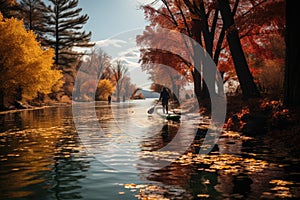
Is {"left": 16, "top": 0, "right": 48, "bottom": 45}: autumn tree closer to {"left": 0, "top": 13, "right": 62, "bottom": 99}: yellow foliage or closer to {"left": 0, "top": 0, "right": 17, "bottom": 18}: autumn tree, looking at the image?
{"left": 0, "top": 0, "right": 17, "bottom": 18}: autumn tree

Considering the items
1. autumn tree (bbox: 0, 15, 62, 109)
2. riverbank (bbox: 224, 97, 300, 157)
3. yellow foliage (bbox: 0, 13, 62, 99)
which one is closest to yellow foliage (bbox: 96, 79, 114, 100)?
autumn tree (bbox: 0, 15, 62, 109)

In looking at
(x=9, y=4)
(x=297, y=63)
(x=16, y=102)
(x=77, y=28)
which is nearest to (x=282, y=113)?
(x=297, y=63)

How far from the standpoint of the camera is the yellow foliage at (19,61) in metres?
30.8

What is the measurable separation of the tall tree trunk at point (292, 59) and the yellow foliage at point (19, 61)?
2690 cm

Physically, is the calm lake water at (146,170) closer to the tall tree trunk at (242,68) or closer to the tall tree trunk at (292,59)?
the tall tree trunk at (292,59)

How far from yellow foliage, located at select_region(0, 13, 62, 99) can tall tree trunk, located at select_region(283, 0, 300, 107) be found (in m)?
26.9

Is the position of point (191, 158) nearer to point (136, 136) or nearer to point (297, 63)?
point (136, 136)

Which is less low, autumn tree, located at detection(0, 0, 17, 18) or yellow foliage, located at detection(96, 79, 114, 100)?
autumn tree, located at detection(0, 0, 17, 18)

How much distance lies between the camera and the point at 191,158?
838 centimetres

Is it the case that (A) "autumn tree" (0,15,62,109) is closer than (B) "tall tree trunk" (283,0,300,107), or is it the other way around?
(B) "tall tree trunk" (283,0,300,107)

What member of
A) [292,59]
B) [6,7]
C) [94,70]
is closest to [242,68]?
[292,59]

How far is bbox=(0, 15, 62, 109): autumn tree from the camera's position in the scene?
3086 cm

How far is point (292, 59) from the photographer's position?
458 inches

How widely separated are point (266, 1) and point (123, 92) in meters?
105
